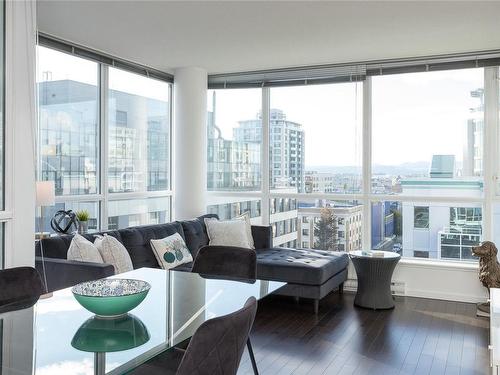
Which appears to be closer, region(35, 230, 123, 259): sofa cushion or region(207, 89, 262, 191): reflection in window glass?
region(35, 230, 123, 259): sofa cushion

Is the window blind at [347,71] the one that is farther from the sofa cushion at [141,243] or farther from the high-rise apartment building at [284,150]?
the sofa cushion at [141,243]

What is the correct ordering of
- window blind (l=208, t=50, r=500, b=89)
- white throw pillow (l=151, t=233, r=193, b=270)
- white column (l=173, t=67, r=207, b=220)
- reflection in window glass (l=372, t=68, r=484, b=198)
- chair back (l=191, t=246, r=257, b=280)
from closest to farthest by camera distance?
chair back (l=191, t=246, r=257, b=280) → white throw pillow (l=151, t=233, r=193, b=270) → window blind (l=208, t=50, r=500, b=89) → reflection in window glass (l=372, t=68, r=484, b=198) → white column (l=173, t=67, r=207, b=220)

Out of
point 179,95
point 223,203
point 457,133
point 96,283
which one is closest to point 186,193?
point 223,203

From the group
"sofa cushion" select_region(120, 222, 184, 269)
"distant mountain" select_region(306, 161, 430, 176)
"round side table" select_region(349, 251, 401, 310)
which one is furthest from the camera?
"distant mountain" select_region(306, 161, 430, 176)

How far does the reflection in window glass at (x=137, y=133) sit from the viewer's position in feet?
17.6

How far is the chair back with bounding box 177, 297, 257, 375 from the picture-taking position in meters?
1.47

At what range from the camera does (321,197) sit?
19.4 ft

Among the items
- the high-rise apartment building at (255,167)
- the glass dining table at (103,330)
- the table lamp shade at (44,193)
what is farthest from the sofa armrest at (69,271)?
the high-rise apartment building at (255,167)

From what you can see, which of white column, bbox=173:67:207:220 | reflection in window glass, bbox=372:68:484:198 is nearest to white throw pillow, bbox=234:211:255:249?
white column, bbox=173:67:207:220

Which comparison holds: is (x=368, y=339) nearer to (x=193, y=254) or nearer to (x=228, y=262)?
(x=228, y=262)

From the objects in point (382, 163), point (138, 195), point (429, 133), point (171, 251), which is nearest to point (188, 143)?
point (138, 195)

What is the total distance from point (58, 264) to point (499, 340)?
293 centimetres

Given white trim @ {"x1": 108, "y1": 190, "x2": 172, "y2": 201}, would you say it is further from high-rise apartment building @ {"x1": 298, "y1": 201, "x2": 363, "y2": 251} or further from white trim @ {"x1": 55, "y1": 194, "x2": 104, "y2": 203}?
high-rise apartment building @ {"x1": 298, "y1": 201, "x2": 363, "y2": 251}

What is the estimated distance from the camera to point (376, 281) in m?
4.79
